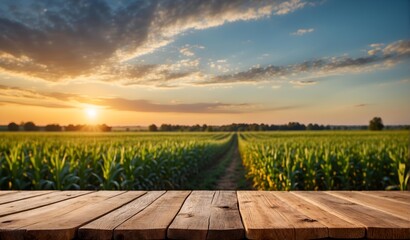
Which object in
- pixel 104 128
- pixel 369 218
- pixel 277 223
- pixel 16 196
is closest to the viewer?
pixel 277 223

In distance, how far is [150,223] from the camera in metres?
1.80

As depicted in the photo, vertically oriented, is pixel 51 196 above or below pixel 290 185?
above

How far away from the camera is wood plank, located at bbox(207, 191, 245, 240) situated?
66.3 inches

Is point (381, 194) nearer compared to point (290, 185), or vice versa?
point (381, 194)

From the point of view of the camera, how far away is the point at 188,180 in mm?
15648

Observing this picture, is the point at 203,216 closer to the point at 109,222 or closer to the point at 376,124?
the point at 109,222

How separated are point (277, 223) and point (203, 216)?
42cm

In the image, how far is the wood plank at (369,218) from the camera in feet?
5.60

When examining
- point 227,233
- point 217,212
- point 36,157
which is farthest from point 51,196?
point 36,157

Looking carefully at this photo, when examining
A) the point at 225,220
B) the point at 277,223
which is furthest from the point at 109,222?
the point at 277,223

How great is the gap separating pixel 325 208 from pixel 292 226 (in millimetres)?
619

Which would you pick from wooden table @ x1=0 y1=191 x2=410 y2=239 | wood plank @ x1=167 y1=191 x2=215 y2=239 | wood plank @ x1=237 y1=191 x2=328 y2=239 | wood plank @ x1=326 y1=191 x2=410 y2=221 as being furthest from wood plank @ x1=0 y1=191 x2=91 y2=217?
wood plank @ x1=326 y1=191 x2=410 y2=221

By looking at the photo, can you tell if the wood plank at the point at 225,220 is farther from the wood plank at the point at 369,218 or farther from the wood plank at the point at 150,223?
the wood plank at the point at 369,218

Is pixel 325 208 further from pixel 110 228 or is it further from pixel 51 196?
pixel 51 196
